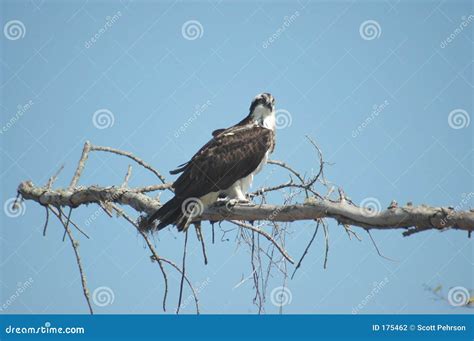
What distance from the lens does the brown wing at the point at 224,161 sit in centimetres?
778

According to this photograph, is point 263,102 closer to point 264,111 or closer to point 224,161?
point 264,111

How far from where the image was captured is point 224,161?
8125mm

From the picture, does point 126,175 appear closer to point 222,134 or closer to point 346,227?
point 222,134

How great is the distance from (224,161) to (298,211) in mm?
2496

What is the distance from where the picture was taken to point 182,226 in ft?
23.8

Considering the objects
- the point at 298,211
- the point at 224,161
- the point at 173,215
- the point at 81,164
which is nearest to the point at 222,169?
the point at 224,161

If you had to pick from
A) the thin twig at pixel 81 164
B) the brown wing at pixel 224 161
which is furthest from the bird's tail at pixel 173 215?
the thin twig at pixel 81 164

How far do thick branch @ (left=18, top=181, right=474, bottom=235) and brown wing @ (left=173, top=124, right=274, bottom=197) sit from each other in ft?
2.31

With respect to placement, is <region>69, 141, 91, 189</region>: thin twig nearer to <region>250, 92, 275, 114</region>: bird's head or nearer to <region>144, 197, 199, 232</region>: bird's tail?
<region>144, 197, 199, 232</region>: bird's tail

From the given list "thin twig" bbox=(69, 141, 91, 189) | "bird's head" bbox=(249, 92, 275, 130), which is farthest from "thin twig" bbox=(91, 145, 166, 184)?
"bird's head" bbox=(249, 92, 275, 130)

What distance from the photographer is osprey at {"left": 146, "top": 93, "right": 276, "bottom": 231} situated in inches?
290

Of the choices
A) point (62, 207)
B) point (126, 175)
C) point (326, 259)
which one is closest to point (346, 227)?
point (326, 259)

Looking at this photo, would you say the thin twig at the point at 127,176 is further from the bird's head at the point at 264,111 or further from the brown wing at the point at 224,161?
the bird's head at the point at 264,111

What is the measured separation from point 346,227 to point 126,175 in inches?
99.3
